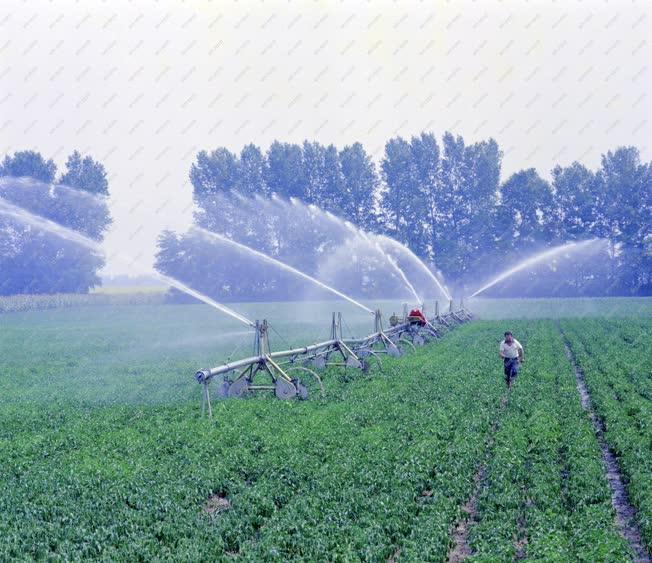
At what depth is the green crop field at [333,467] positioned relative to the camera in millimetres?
8891

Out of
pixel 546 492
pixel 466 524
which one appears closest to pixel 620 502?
pixel 546 492

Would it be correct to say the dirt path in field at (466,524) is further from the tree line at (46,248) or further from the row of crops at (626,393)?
the tree line at (46,248)

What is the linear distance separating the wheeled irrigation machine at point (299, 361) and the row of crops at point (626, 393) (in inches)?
243

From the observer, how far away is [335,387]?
20.5 meters

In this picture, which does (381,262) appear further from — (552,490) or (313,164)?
(552,490)

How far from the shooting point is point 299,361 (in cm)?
2228

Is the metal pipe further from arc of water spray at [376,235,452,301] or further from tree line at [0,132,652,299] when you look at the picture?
tree line at [0,132,652,299]

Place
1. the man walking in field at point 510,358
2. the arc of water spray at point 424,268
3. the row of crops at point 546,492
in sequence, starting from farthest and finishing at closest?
the arc of water spray at point 424,268
the man walking in field at point 510,358
the row of crops at point 546,492

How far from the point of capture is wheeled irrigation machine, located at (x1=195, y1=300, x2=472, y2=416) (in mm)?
18547

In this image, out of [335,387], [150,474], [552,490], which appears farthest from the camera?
[335,387]

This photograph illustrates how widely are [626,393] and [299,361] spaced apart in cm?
828

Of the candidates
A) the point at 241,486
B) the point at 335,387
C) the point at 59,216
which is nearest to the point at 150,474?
the point at 241,486

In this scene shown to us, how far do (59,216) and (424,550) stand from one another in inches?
2413

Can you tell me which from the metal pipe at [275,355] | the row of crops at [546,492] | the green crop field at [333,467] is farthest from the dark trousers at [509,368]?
the metal pipe at [275,355]
